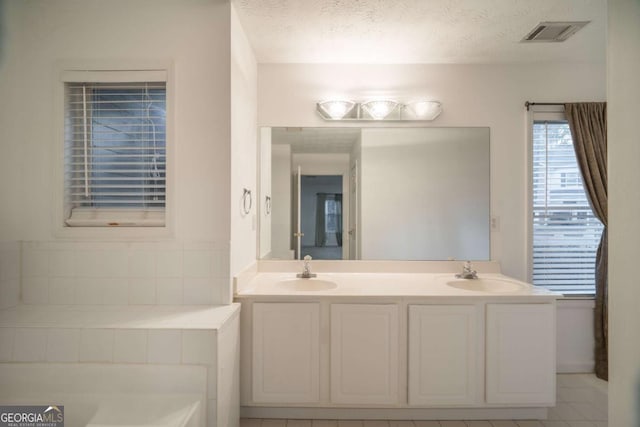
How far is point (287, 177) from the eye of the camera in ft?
8.71

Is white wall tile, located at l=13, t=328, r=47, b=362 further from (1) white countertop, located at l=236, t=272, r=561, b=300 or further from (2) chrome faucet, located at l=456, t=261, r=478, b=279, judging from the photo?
(2) chrome faucet, located at l=456, t=261, r=478, b=279

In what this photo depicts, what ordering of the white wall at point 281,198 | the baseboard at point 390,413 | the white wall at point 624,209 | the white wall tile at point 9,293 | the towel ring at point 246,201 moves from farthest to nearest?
the white wall at point 281,198 < the towel ring at point 246,201 < the baseboard at point 390,413 < the white wall tile at point 9,293 < the white wall at point 624,209

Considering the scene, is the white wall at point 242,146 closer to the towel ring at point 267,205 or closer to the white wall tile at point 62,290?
the towel ring at point 267,205

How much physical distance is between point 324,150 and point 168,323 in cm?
164

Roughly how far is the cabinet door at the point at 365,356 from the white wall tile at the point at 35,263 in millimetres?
1620

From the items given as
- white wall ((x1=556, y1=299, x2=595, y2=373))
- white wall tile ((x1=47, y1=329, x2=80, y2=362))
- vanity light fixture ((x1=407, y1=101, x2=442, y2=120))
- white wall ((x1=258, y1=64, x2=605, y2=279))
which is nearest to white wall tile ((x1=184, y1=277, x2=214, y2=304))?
white wall tile ((x1=47, y1=329, x2=80, y2=362))

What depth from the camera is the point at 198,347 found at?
4.98 feet

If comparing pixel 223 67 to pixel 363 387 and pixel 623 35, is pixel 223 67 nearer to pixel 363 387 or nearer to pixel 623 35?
pixel 623 35

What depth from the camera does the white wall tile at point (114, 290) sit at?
1859 mm

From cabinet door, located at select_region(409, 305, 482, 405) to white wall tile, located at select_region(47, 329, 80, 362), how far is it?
5.51 ft

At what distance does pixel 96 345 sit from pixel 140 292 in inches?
14.9

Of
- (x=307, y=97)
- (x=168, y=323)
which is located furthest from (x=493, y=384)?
(x=307, y=97)

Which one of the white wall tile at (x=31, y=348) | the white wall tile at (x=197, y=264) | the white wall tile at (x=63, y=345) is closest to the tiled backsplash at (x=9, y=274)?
the white wall tile at (x=31, y=348)

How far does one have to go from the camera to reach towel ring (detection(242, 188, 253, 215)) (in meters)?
2.21
